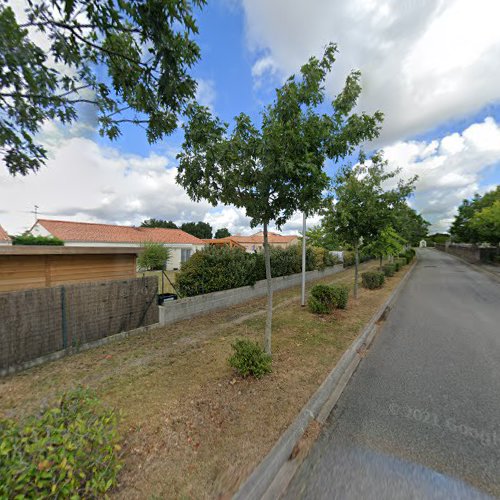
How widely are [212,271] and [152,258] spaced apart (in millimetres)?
14683

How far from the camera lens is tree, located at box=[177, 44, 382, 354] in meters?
3.34

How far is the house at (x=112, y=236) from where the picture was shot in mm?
21344

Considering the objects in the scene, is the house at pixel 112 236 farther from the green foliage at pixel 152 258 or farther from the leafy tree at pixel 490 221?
the leafy tree at pixel 490 221

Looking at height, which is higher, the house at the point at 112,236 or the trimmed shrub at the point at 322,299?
the house at the point at 112,236

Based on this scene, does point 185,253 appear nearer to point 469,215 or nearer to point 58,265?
point 58,265

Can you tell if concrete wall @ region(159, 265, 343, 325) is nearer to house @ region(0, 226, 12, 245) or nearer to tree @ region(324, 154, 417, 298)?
tree @ region(324, 154, 417, 298)

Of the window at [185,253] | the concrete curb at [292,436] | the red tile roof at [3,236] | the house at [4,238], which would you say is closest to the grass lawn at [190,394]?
the concrete curb at [292,436]

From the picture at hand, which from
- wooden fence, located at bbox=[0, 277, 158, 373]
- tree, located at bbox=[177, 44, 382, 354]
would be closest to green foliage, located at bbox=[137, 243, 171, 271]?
wooden fence, located at bbox=[0, 277, 158, 373]

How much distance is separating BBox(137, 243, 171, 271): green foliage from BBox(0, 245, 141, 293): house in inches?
585

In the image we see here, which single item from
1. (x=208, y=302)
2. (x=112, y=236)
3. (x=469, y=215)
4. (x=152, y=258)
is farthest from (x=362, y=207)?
(x=469, y=215)

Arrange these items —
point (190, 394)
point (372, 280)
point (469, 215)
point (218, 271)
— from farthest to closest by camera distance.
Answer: point (469, 215) < point (372, 280) < point (218, 271) < point (190, 394)

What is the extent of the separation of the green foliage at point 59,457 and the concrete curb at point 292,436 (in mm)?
1025

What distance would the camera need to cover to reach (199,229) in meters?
74.6

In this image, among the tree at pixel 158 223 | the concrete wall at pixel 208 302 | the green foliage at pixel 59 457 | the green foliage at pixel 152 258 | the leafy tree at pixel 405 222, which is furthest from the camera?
the tree at pixel 158 223
